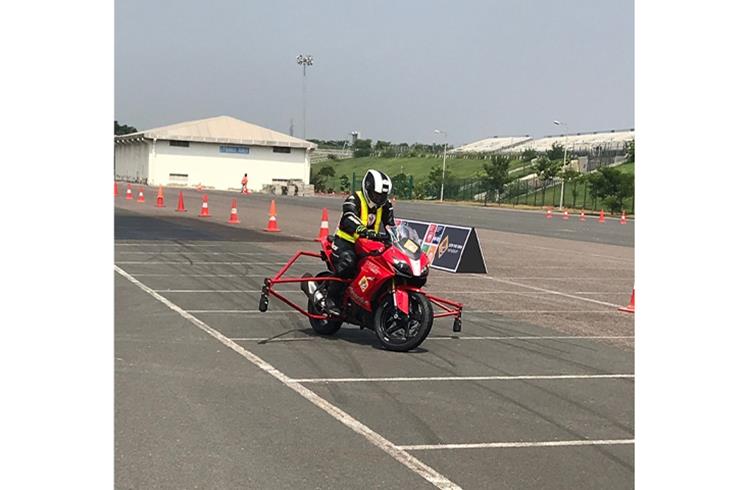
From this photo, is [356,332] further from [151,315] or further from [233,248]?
[233,248]

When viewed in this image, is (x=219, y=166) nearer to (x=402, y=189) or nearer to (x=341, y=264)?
(x=402, y=189)

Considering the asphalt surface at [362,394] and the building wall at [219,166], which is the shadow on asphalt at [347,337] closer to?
the asphalt surface at [362,394]

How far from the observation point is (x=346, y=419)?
22.3 feet

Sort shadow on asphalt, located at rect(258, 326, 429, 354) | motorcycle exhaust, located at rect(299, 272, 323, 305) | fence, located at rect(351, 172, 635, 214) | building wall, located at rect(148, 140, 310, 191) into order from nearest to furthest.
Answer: shadow on asphalt, located at rect(258, 326, 429, 354)
motorcycle exhaust, located at rect(299, 272, 323, 305)
fence, located at rect(351, 172, 635, 214)
building wall, located at rect(148, 140, 310, 191)

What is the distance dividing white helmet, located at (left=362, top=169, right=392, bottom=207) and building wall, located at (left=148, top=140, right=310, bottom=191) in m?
76.2

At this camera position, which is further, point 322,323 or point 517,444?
point 322,323

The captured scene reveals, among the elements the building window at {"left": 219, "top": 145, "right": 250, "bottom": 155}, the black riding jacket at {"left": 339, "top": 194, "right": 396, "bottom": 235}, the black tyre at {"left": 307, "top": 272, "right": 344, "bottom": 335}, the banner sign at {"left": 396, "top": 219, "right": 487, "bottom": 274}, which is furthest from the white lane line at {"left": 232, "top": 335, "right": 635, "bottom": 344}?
the building window at {"left": 219, "top": 145, "right": 250, "bottom": 155}

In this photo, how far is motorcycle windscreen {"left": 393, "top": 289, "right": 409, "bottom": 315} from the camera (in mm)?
9445

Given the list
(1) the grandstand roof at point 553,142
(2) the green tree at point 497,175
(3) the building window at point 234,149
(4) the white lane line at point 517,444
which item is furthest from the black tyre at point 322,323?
(1) the grandstand roof at point 553,142

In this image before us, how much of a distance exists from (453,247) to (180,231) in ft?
32.1

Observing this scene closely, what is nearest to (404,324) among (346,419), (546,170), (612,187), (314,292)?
(314,292)

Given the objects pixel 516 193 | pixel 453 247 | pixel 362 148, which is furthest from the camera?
pixel 362 148

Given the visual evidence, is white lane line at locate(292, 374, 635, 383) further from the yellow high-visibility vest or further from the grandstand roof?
the grandstand roof
